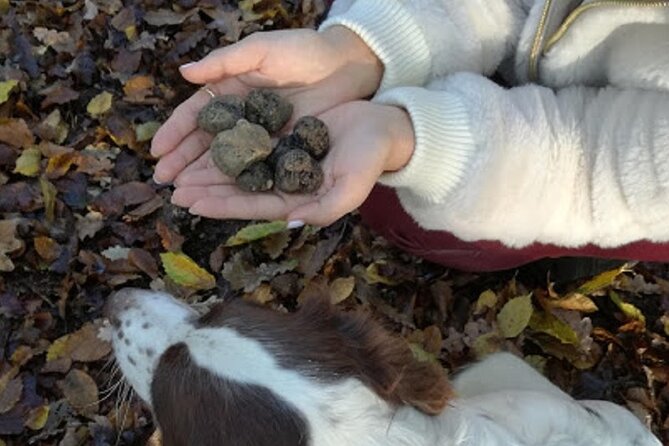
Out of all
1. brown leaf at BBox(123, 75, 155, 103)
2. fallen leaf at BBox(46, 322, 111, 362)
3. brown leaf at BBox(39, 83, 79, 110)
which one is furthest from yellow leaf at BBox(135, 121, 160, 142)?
fallen leaf at BBox(46, 322, 111, 362)

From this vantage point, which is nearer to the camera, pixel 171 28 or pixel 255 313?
pixel 255 313

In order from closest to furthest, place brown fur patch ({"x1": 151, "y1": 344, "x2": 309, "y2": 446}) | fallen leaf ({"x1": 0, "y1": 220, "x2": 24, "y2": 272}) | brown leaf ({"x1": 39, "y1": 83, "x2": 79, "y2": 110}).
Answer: brown fur patch ({"x1": 151, "y1": 344, "x2": 309, "y2": 446}) < fallen leaf ({"x1": 0, "y1": 220, "x2": 24, "y2": 272}) < brown leaf ({"x1": 39, "y1": 83, "x2": 79, "y2": 110})

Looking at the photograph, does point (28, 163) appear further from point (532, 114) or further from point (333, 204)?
point (532, 114)

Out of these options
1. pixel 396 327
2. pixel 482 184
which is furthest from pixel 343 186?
pixel 396 327

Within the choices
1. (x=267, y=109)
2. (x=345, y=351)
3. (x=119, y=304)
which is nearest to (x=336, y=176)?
(x=267, y=109)

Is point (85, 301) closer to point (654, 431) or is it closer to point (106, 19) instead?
point (106, 19)

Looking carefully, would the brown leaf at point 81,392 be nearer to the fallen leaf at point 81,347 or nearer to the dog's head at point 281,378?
the fallen leaf at point 81,347

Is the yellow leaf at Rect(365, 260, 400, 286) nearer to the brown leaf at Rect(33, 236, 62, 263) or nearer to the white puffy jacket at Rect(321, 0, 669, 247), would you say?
the white puffy jacket at Rect(321, 0, 669, 247)

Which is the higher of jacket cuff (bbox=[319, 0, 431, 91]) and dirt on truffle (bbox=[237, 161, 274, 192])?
jacket cuff (bbox=[319, 0, 431, 91])
